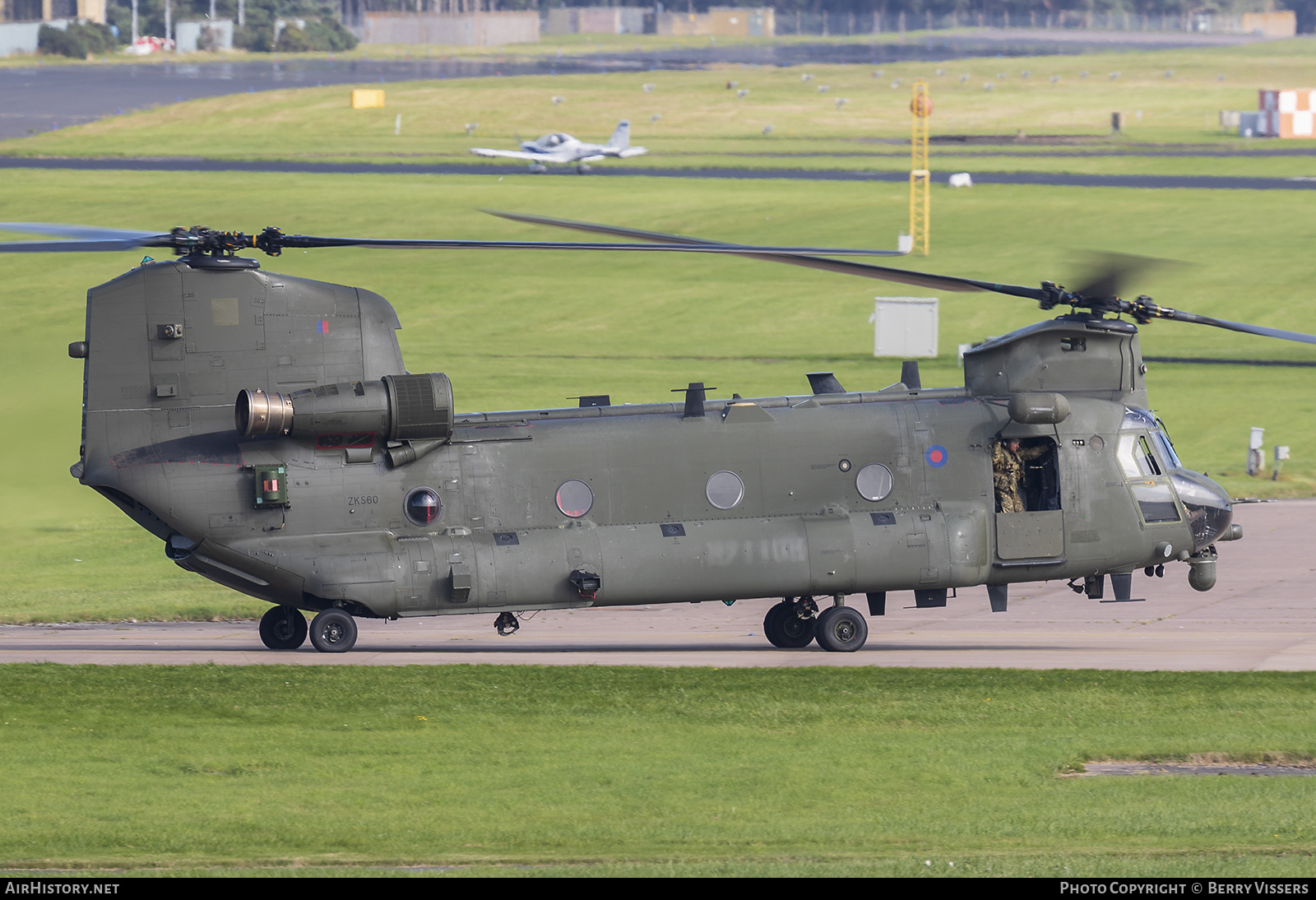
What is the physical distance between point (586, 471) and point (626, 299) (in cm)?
4072

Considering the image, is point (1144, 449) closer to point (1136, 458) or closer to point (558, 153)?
point (1136, 458)

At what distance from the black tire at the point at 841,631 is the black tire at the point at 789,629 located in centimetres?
32

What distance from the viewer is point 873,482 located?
913 inches

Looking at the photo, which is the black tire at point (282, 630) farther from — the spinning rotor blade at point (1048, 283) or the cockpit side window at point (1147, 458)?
the cockpit side window at point (1147, 458)

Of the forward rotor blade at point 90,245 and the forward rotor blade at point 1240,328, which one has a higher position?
the forward rotor blade at point 90,245

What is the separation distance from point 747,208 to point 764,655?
188 ft

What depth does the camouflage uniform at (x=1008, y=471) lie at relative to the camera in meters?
23.6

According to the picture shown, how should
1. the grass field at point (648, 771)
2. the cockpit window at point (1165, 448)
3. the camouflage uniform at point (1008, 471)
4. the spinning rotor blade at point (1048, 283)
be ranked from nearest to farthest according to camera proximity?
the grass field at point (648, 771) < the spinning rotor blade at point (1048, 283) < the camouflage uniform at point (1008, 471) < the cockpit window at point (1165, 448)

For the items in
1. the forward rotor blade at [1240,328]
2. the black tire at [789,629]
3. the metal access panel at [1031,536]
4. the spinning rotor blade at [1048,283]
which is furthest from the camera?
the black tire at [789,629]

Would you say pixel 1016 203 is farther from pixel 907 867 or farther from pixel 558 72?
pixel 558 72

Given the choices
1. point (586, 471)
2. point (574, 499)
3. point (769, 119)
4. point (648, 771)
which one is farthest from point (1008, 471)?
point (769, 119)

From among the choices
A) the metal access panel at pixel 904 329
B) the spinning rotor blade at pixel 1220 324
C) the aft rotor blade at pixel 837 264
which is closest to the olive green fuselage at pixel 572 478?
the spinning rotor blade at pixel 1220 324

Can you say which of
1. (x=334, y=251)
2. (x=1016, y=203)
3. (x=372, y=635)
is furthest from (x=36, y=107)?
(x=372, y=635)

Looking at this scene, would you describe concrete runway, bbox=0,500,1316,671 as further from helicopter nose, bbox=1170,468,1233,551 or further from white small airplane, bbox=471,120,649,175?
white small airplane, bbox=471,120,649,175
